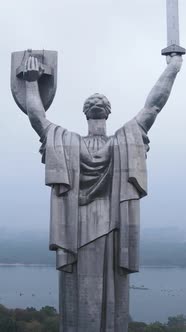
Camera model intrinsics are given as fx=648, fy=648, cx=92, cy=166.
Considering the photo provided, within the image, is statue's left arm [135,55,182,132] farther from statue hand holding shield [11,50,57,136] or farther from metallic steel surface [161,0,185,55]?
statue hand holding shield [11,50,57,136]

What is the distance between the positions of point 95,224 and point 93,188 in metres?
Answer: 0.70

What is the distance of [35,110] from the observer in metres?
12.9

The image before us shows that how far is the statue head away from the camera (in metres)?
12.8

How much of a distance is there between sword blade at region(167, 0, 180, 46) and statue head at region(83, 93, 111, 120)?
1.92 m

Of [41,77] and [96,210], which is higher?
[41,77]

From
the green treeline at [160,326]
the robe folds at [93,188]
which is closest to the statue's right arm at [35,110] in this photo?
the robe folds at [93,188]

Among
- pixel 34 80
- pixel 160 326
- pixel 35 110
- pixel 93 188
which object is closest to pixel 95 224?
pixel 93 188

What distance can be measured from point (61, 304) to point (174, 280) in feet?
320

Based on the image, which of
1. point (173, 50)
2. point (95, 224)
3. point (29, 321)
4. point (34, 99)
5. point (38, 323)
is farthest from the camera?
point (29, 321)

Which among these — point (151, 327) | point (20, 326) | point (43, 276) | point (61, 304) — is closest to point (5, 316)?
point (20, 326)

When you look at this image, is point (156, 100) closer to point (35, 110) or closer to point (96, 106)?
point (96, 106)

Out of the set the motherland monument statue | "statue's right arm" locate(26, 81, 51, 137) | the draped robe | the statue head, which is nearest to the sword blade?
the motherland monument statue

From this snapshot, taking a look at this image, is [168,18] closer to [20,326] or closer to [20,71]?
[20,71]

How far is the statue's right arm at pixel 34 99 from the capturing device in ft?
42.2
